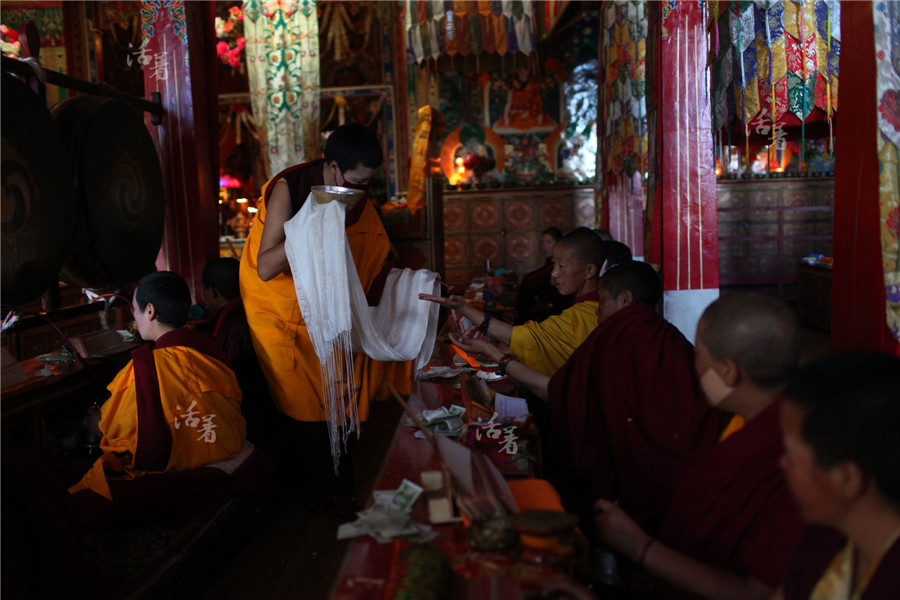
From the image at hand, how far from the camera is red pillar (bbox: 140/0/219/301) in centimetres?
411

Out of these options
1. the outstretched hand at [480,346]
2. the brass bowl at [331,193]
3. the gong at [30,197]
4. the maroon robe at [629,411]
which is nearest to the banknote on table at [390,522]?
the maroon robe at [629,411]

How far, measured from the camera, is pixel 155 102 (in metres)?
4.12

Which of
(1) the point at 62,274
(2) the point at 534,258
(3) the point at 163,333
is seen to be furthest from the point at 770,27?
(2) the point at 534,258

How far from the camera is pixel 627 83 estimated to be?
6559mm

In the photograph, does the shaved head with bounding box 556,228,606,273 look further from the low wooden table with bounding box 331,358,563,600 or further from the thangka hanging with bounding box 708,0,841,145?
the low wooden table with bounding box 331,358,563,600

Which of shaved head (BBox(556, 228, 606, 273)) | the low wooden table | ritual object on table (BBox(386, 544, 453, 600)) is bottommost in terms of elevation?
the low wooden table

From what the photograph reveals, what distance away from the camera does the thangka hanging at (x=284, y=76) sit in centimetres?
504

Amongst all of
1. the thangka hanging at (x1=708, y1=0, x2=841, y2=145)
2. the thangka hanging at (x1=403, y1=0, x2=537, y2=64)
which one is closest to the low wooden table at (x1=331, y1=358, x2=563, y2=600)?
the thangka hanging at (x1=708, y1=0, x2=841, y2=145)

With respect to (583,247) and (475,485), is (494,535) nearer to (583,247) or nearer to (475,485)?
(475,485)

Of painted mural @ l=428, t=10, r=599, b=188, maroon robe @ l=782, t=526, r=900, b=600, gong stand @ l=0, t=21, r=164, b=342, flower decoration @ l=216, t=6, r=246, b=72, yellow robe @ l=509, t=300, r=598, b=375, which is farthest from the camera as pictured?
painted mural @ l=428, t=10, r=599, b=188

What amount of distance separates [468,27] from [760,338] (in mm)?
7095

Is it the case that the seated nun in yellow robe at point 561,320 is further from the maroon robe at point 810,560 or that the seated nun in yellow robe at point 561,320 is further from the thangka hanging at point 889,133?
the maroon robe at point 810,560

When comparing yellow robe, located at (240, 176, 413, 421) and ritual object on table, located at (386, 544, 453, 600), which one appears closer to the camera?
ritual object on table, located at (386, 544, 453, 600)

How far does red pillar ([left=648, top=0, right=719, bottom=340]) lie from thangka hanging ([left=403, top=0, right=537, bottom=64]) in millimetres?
3764
